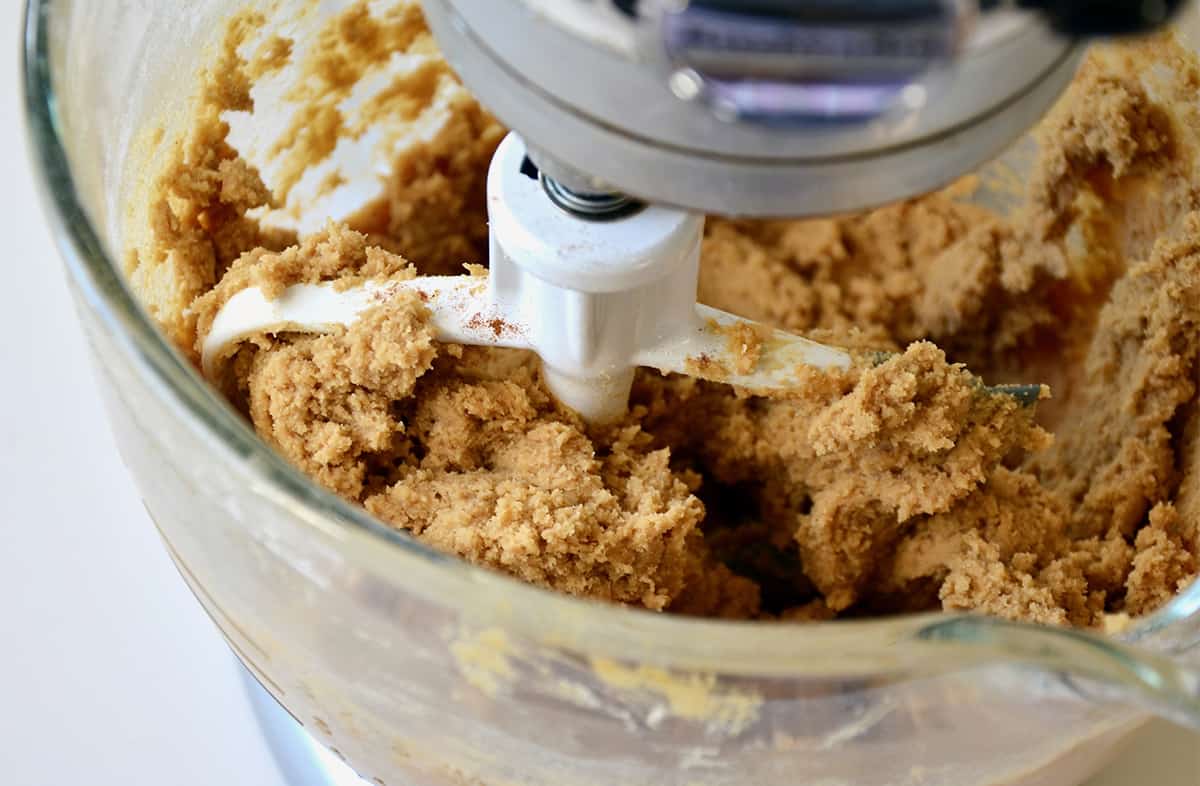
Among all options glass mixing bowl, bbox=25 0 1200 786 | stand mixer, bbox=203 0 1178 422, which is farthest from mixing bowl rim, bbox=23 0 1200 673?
stand mixer, bbox=203 0 1178 422

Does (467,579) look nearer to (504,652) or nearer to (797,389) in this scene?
(504,652)

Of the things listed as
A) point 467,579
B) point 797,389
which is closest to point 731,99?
point 467,579

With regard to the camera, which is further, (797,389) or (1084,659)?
(797,389)

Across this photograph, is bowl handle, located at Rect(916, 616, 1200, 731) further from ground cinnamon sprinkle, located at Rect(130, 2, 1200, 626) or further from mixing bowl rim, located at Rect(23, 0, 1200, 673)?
ground cinnamon sprinkle, located at Rect(130, 2, 1200, 626)

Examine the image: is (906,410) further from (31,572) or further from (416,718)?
(31,572)

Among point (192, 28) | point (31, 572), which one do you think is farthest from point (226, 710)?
point (192, 28)

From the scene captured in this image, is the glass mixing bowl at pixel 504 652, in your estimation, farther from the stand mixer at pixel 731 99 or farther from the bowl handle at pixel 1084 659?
the stand mixer at pixel 731 99

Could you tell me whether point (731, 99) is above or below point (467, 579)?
above
